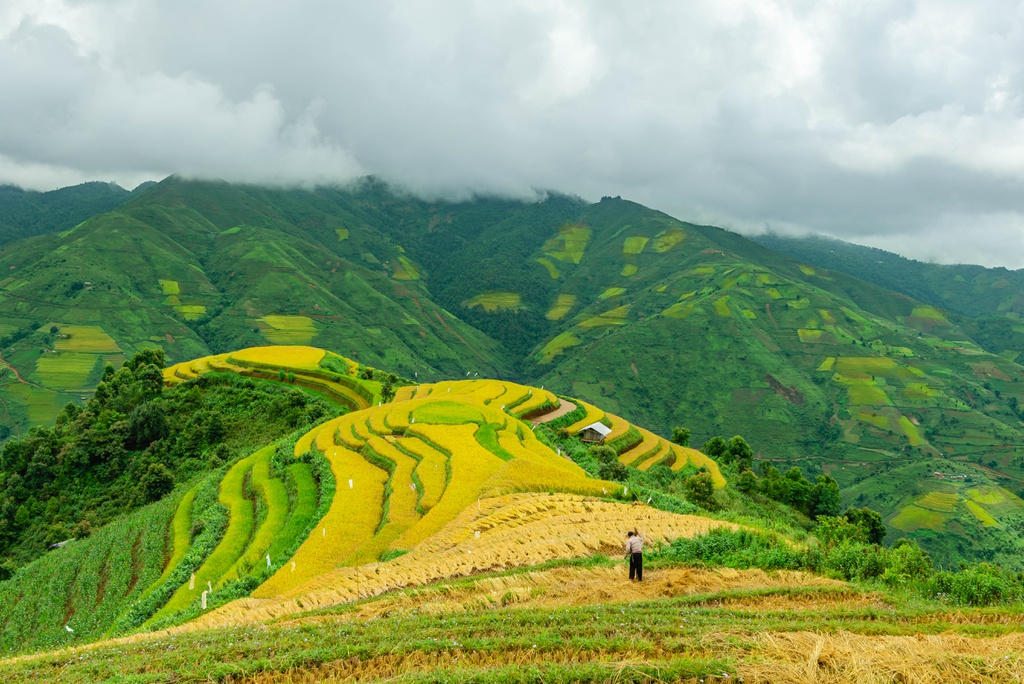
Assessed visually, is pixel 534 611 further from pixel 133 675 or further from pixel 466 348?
pixel 466 348

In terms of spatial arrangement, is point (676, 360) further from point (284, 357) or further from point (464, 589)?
point (464, 589)

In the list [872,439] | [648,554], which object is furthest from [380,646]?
[872,439]

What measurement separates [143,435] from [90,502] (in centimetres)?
677

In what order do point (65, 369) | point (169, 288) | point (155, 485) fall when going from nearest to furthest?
1. point (155, 485)
2. point (65, 369)
3. point (169, 288)

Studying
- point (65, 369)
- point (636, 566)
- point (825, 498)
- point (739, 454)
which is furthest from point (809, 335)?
point (65, 369)

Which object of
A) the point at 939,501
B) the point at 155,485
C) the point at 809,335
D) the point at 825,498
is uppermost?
the point at 809,335

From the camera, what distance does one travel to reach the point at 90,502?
45.8m

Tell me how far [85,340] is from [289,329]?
48.0 meters

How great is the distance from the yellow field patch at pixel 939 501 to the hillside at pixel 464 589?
277ft

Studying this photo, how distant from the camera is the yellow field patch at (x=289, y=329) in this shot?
500ft

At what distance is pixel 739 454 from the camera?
73.1 metres

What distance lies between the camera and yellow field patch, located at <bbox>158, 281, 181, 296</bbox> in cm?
16350

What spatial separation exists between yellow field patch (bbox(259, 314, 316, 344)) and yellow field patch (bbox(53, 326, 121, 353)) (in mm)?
37262

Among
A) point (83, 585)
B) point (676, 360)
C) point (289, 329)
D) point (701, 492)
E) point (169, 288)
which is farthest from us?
point (676, 360)
